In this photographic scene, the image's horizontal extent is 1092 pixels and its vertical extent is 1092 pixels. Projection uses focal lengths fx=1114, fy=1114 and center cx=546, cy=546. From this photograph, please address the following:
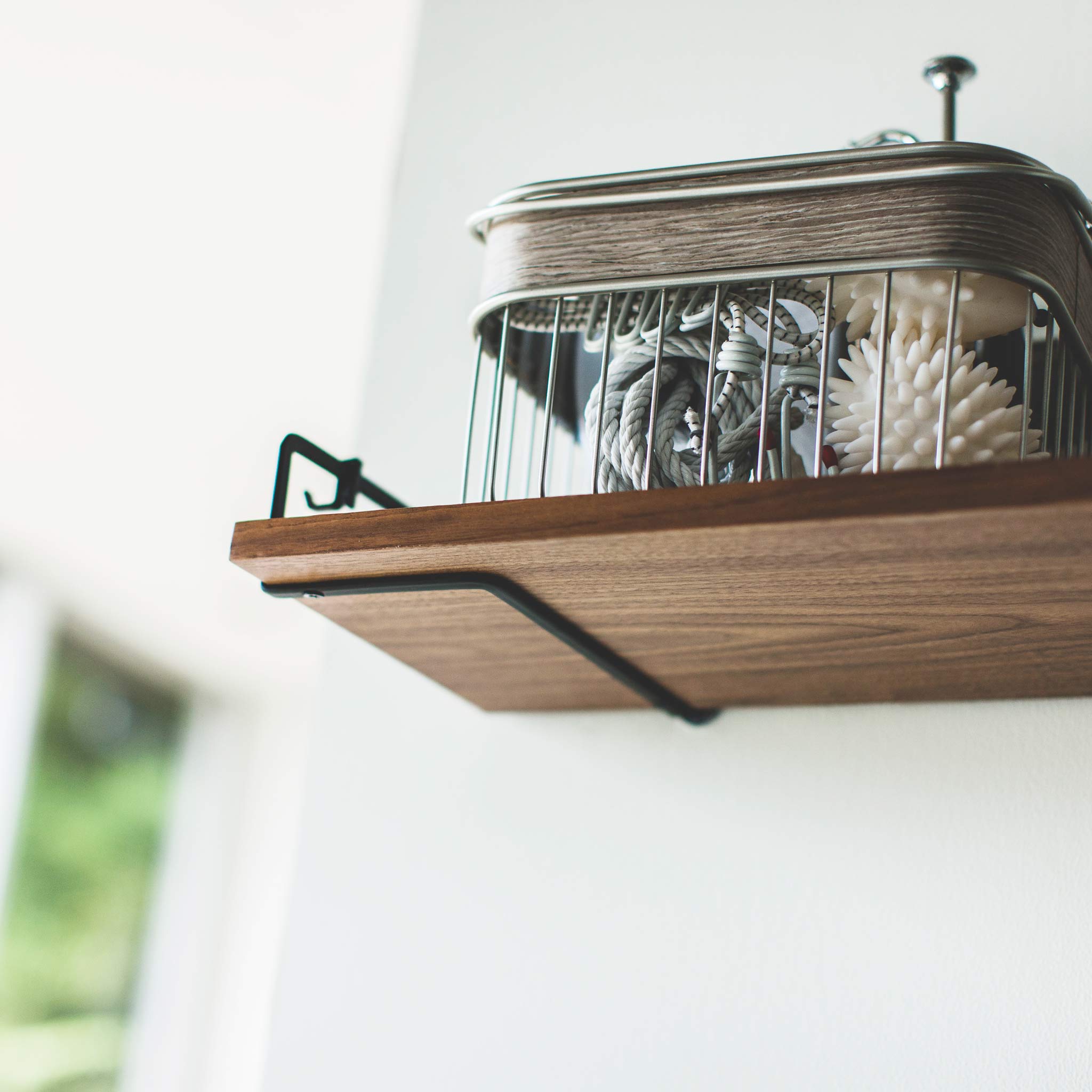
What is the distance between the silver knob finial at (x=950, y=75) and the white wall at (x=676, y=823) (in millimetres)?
141

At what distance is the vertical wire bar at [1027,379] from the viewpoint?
1.64 feet

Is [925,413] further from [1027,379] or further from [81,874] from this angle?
[81,874]

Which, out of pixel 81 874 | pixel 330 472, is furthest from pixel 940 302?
Answer: pixel 81 874

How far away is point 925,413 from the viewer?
1.64 feet

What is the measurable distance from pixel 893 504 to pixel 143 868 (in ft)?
11.8

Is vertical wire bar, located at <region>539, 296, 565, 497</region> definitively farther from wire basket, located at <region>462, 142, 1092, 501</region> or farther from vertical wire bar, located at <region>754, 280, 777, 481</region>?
vertical wire bar, located at <region>754, 280, 777, 481</region>

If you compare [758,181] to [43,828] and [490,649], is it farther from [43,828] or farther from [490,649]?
[43,828]

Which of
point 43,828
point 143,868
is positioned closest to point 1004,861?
point 43,828

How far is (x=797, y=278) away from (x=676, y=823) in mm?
389

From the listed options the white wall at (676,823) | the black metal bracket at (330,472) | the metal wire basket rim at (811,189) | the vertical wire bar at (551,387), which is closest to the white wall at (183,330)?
the white wall at (676,823)

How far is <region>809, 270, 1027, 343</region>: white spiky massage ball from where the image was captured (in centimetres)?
52

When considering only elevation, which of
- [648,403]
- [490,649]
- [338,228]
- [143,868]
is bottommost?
[143,868]

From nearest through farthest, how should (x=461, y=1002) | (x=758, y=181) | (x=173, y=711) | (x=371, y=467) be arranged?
1. (x=758, y=181)
2. (x=461, y=1002)
3. (x=371, y=467)
4. (x=173, y=711)

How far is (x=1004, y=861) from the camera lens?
0.66 meters
